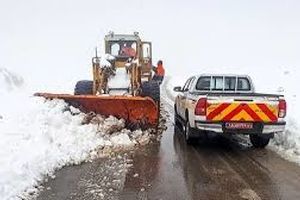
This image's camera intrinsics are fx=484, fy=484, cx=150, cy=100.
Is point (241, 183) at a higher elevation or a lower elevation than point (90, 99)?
lower

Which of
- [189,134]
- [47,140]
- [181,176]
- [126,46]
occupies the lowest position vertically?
[181,176]

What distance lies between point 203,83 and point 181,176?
472 centimetres

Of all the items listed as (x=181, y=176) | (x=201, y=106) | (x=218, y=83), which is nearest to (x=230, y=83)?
(x=218, y=83)

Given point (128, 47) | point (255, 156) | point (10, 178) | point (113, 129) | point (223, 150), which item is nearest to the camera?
point (10, 178)

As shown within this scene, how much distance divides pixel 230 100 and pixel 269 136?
1.27 meters

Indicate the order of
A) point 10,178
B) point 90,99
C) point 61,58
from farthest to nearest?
1. point 61,58
2. point 90,99
3. point 10,178

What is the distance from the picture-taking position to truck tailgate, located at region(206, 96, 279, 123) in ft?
33.8

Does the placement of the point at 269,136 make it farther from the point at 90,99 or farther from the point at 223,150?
the point at 90,99

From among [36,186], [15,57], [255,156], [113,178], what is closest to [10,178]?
[36,186]

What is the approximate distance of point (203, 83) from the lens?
1262 centimetres

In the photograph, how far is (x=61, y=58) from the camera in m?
73.0

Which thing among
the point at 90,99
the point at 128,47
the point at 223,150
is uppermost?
the point at 128,47

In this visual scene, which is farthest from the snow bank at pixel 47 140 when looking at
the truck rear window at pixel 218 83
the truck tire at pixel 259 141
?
the truck tire at pixel 259 141

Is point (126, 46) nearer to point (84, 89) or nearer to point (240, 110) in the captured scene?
point (84, 89)
